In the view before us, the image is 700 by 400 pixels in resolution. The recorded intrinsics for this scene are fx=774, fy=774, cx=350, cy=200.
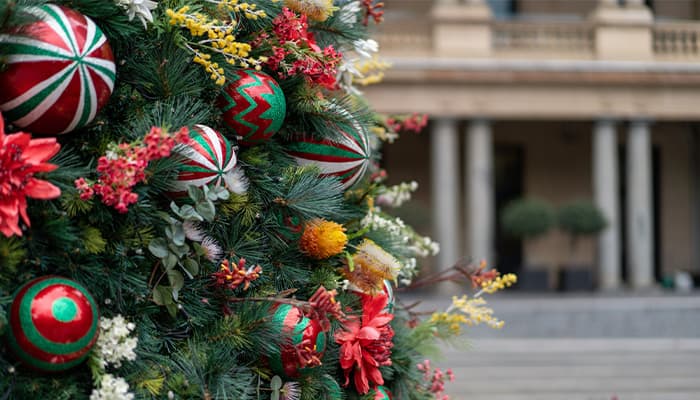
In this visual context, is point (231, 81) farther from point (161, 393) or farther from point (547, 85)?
point (547, 85)

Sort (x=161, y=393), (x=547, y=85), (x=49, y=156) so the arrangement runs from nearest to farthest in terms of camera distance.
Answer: (x=49, y=156) → (x=161, y=393) → (x=547, y=85)

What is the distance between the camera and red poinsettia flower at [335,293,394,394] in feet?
6.07

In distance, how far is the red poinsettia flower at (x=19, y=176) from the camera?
128cm

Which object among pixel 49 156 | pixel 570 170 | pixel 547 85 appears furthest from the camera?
pixel 570 170

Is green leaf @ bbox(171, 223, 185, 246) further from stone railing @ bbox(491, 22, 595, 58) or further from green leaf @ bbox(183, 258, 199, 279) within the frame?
stone railing @ bbox(491, 22, 595, 58)

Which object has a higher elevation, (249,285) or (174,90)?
(174,90)

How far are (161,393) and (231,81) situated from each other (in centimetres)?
69

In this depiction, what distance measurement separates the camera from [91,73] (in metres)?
1.43

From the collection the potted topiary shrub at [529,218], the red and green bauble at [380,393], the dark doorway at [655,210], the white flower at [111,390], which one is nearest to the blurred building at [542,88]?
the potted topiary shrub at [529,218]

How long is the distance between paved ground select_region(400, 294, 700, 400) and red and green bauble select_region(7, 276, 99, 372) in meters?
3.23

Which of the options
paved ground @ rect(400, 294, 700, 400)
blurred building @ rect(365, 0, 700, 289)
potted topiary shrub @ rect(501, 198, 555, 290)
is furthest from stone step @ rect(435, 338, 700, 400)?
blurred building @ rect(365, 0, 700, 289)

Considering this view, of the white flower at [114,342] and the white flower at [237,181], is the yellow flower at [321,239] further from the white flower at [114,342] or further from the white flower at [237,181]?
the white flower at [114,342]

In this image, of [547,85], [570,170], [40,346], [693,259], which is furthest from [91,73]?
[693,259]

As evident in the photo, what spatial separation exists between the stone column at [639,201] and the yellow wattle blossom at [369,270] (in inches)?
754
